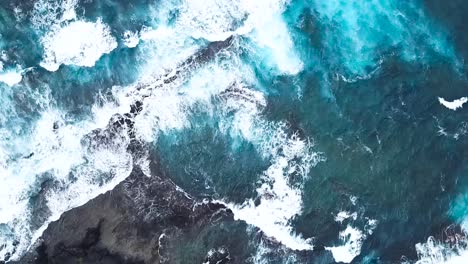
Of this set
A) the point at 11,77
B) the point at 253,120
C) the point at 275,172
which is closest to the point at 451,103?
the point at 275,172

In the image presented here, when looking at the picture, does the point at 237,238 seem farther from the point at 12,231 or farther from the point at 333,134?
the point at 12,231

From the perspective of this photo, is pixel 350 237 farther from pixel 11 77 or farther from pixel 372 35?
pixel 11 77

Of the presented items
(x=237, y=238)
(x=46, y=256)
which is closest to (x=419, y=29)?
(x=237, y=238)

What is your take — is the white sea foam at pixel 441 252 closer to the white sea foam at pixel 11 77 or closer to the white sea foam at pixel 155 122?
the white sea foam at pixel 155 122

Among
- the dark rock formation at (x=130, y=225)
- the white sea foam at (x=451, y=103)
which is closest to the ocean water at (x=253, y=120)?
the white sea foam at (x=451, y=103)

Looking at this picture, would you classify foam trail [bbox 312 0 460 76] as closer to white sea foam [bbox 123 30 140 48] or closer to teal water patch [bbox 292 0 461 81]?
teal water patch [bbox 292 0 461 81]

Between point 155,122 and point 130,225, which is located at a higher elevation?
point 155,122
